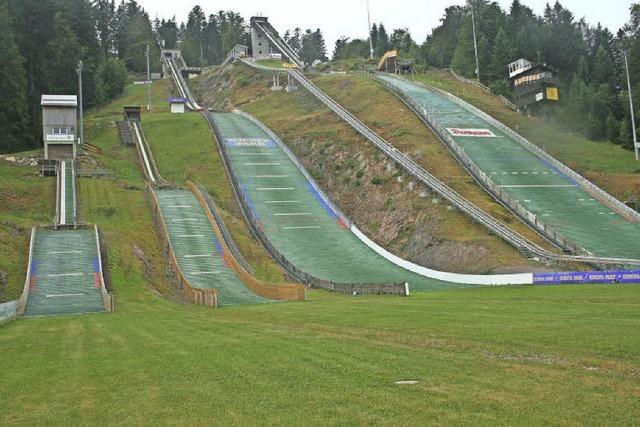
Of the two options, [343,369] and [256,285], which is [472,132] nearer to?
[256,285]

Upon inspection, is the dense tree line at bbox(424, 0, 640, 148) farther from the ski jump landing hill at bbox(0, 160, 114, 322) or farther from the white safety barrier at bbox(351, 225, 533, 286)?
the ski jump landing hill at bbox(0, 160, 114, 322)

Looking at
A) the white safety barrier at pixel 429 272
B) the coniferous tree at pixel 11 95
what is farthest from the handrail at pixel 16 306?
the coniferous tree at pixel 11 95

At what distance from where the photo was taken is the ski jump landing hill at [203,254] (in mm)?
39031

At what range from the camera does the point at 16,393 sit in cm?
1418

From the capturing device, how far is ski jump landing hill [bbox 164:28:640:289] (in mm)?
38625

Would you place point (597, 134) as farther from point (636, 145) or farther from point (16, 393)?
point (16, 393)

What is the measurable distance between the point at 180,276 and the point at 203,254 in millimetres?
4502

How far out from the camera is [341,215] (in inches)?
2383

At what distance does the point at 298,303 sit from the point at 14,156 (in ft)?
159

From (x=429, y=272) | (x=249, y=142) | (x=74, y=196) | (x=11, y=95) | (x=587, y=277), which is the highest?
(x=11, y=95)

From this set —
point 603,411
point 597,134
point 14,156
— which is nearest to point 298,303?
point 603,411

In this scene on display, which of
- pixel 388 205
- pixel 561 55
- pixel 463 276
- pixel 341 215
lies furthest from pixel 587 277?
pixel 561 55

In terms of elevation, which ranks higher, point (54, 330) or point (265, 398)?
point (265, 398)

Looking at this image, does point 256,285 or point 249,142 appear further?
point 249,142
